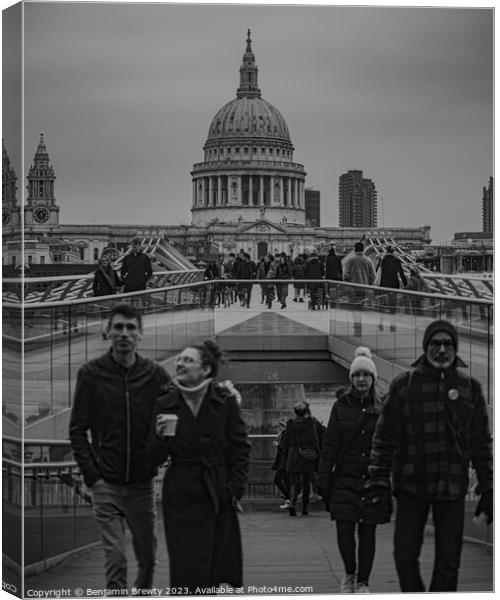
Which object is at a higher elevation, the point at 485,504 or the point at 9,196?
the point at 9,196

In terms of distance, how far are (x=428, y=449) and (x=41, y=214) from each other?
20.4ft

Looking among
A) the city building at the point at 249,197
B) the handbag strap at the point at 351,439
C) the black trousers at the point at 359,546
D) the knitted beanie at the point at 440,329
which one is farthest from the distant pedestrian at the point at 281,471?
the city building at the point at 249,197

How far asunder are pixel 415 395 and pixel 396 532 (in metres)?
0.96

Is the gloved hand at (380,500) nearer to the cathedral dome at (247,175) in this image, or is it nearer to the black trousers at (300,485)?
the black trousers at (300,485)

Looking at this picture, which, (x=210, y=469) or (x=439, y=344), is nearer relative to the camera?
(x=210, y=469)

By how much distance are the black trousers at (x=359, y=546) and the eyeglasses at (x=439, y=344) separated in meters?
1.39

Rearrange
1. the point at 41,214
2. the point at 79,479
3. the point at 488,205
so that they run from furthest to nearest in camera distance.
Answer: the point at 41,214 → the point at 488,205 → the point at 79,479

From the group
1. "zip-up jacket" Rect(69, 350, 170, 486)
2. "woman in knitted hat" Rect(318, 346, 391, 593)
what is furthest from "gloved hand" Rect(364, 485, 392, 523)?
"zip-up jacket" Rect(69, 350, 170, 486)

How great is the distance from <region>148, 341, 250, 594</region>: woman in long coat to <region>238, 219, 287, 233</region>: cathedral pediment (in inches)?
5450

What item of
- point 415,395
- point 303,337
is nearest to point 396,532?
point 415,395

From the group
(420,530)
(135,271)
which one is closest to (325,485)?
(420,530)

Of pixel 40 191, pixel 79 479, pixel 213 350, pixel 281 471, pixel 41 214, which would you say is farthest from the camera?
pixel 41 214

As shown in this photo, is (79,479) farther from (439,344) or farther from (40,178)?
(40,178)

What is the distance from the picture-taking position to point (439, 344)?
31.2ft
